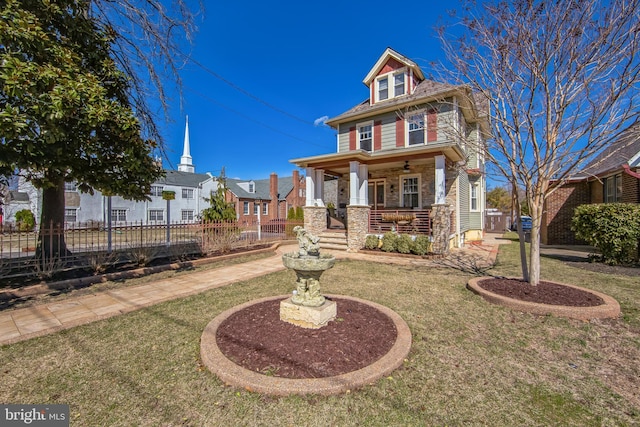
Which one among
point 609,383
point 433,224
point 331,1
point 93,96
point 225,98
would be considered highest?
point 331,1

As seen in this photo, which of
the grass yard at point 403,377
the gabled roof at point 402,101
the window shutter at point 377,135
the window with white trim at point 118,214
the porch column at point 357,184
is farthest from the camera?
the window with white trim at point 118,214

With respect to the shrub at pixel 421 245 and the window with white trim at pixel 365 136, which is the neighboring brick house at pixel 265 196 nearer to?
the window with white trim at pixel 365 136

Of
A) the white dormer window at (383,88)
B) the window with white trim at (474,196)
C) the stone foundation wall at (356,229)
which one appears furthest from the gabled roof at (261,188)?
the window with white trim at (474,196)

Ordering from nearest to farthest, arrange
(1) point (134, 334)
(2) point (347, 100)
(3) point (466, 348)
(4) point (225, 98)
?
(3) point (466, 348) → (1) point (134, 334) → (4) point (225, 98) → (2) point (347, 100)

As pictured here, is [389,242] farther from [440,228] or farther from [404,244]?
[440,228]

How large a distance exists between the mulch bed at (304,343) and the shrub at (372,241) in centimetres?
644

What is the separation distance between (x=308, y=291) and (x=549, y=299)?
A: 4019mm

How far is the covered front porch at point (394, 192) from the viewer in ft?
31.7

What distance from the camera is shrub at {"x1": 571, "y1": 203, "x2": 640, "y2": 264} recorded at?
23.9ft

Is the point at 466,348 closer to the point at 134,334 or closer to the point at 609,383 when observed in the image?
the point at 609,383

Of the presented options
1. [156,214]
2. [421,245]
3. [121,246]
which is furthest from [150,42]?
[156,214]

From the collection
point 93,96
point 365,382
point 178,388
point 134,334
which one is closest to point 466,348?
point 365,382

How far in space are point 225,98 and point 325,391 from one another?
47.6 ft

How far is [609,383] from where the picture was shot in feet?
8.22
